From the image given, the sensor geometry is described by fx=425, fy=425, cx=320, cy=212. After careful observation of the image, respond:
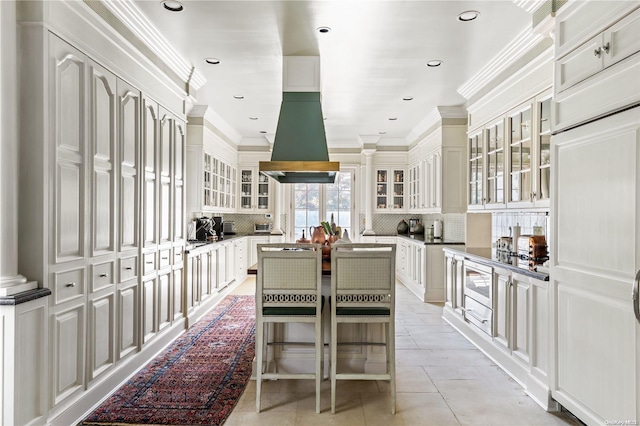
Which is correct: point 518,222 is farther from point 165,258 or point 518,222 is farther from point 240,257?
point 240,257

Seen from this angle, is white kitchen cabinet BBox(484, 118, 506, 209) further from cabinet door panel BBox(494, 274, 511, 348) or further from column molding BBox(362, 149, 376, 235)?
column molding BBox(362, 149, 376, 235)

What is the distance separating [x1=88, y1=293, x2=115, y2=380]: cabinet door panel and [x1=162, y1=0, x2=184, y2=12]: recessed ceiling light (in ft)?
6.99

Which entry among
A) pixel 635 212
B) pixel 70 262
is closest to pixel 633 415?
pixel 635 212

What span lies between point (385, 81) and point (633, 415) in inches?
154

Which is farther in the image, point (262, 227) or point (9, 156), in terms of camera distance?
point (262, 227)

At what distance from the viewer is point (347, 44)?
383 cm

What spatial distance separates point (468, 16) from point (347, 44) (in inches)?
41.6

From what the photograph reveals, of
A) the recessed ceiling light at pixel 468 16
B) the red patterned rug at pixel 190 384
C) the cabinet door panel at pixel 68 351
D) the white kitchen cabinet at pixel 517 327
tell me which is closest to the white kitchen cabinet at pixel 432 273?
the white kitchen cabinet at pixel 517 327

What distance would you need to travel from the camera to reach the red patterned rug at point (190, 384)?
2658mm

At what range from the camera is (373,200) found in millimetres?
8680

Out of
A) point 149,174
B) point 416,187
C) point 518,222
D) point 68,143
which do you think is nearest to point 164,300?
point 149,174

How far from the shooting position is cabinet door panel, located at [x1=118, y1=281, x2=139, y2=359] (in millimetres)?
3137

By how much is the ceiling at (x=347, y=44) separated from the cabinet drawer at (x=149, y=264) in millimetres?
1906

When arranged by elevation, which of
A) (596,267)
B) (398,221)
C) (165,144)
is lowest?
(596,267)
